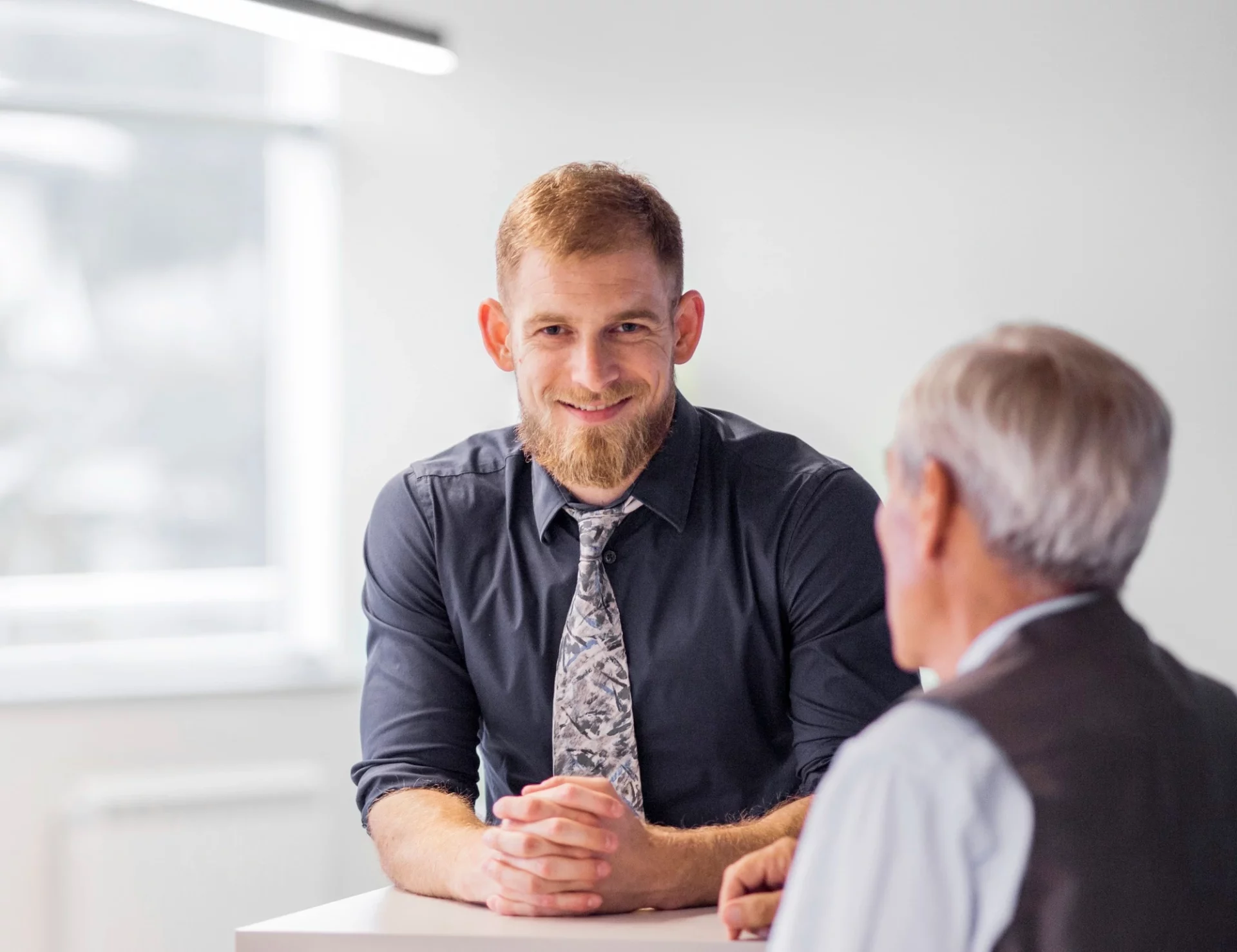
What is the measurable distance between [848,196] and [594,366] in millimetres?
2039

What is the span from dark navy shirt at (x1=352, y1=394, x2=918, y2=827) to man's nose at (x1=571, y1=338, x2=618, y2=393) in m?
0.15

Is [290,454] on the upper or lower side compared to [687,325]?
lower

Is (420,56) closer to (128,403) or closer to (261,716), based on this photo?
(128,403)

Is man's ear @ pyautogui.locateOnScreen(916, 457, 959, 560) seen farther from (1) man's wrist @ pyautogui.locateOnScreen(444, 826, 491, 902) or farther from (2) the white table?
(1) man's wrist @ pyautogui.locateOnScreen(444, 826, 491, 902)

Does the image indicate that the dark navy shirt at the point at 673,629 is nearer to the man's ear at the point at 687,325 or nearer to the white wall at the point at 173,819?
the man's ear at the point at 687,325

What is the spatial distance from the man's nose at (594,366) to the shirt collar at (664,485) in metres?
0.15

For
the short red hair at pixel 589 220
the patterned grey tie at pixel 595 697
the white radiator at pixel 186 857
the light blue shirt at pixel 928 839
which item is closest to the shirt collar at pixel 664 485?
the patterned grey tie at pixel 595 697

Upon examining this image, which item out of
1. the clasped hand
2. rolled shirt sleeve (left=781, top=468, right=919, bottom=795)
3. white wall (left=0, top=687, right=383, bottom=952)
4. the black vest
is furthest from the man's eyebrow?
white wall (left=0, top=687, right=383, bottom=952)

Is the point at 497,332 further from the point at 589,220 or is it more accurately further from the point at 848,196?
the point at 848,196

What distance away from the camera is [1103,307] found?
3834 millimetres

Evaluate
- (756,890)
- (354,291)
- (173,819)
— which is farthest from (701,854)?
(354,291)

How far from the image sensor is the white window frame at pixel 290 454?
354 cm

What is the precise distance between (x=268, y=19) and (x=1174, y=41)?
2726 millimetres

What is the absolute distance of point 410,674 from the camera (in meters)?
2.00
